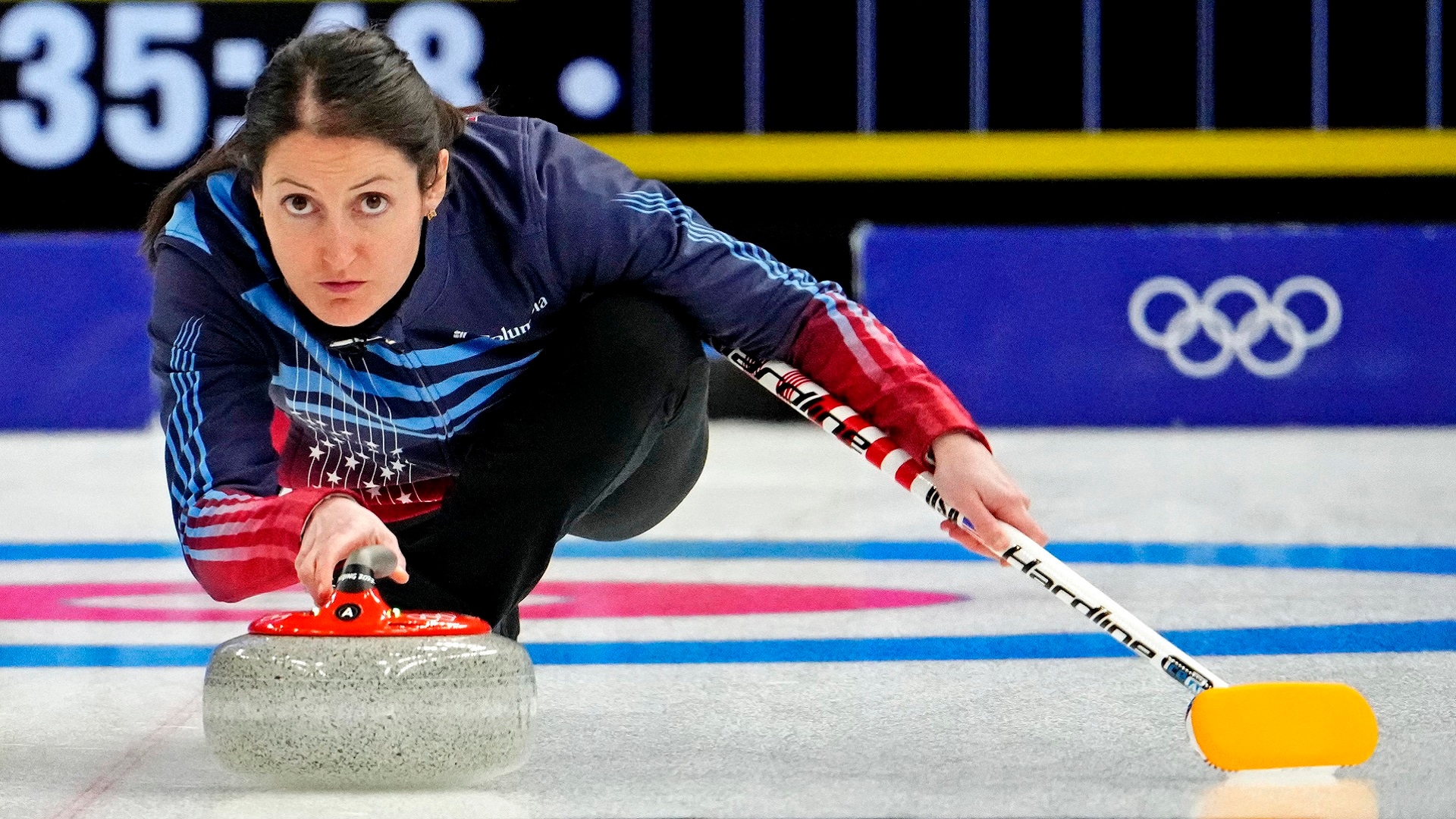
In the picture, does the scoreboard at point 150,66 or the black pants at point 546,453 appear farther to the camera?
the scoreboard at point 150,66

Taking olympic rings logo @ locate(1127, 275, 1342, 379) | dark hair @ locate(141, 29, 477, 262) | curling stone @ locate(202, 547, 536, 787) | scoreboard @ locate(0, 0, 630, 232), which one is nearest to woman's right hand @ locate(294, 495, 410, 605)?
curling stone @ locate(202, 547, 536, 787)

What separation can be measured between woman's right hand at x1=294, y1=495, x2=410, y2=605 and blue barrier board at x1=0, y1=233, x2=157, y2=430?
166 inches

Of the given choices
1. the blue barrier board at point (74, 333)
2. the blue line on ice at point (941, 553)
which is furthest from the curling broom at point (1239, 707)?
the blue barrier board at point (74, 333)

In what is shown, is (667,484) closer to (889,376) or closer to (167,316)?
(889,376)

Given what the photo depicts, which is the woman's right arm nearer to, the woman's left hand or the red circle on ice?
the woman's left hand

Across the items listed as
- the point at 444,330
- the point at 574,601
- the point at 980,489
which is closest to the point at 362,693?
the point at 444,330

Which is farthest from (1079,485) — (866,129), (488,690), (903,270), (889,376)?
(488,690)

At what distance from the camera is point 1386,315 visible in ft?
18.1

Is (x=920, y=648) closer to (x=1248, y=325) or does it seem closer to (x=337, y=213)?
(x=337, y=213)

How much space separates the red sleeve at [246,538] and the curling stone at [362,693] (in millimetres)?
51

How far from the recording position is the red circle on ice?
2607 mm

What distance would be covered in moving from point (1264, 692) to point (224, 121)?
485 centimetres

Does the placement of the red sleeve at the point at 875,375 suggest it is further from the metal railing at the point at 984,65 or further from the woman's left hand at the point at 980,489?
the metal railing at the point at 984,65

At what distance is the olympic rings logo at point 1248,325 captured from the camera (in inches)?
216
